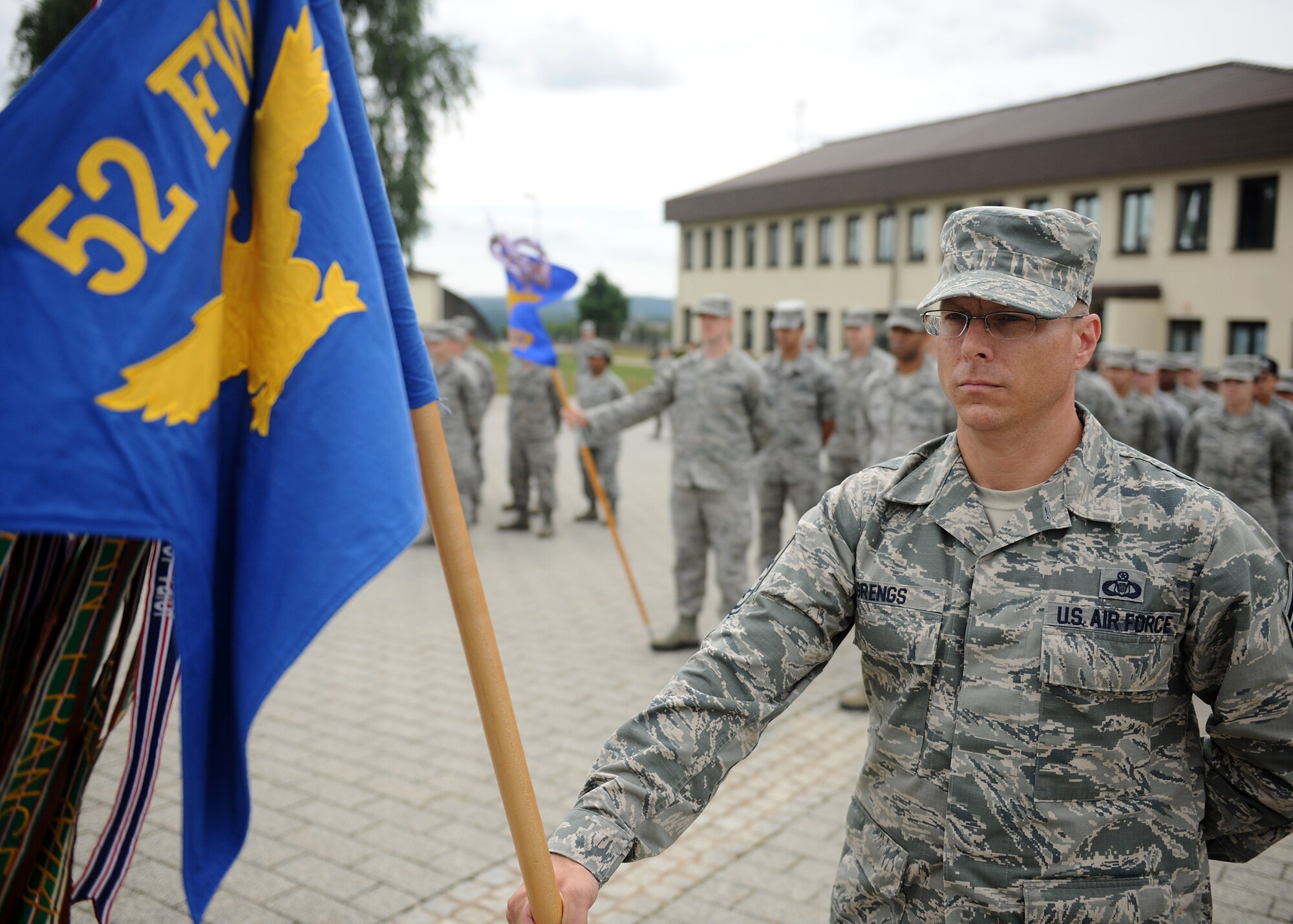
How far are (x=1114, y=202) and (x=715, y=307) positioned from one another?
25.5m

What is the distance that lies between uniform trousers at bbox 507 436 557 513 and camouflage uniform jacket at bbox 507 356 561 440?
87 millimetres

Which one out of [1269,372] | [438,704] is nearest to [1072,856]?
[438,704]

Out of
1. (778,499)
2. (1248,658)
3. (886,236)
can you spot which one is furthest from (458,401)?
(886,236)

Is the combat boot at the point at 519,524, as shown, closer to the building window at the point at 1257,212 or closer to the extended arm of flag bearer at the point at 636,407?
the extended arm of flag bearer at the point at 636,407

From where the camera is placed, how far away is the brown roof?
2603cm

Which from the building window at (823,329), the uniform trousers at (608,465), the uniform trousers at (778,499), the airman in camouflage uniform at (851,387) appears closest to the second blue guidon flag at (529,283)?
the uniform trousers at (778,499)

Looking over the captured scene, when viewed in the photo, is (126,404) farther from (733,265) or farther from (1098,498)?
(733,265)

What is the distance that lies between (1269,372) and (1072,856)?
8.91 metres

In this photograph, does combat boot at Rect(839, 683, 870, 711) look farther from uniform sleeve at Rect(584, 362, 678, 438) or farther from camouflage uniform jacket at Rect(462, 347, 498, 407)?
camouflage uniform jacket at Rect(462, 347, 498, 407)

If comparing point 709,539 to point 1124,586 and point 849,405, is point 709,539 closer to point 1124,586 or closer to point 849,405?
point 849,405

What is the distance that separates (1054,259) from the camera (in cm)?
214

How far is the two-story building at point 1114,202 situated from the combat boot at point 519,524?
49.6 ft

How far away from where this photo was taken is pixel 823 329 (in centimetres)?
4025

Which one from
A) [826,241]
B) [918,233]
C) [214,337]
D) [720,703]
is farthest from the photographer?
[826,241]
